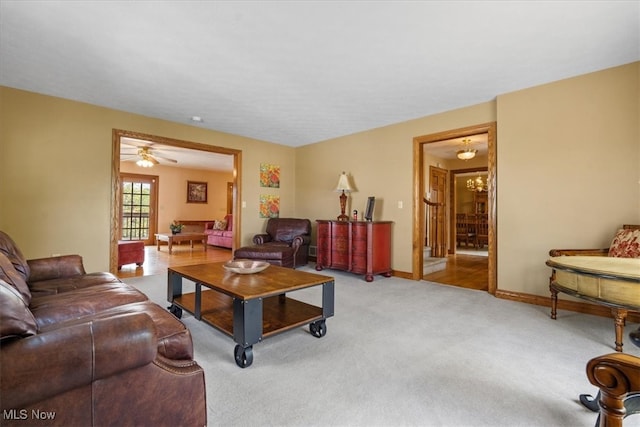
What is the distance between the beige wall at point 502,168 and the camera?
9.50ft

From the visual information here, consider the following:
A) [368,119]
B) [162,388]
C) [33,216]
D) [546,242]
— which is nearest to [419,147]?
[368,119]

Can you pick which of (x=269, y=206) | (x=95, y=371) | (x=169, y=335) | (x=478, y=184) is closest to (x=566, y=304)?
(x=169, y=335)

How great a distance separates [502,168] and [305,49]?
2726 mm

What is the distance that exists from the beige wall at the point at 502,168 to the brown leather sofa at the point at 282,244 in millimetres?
1594

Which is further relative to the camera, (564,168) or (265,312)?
(564,168)

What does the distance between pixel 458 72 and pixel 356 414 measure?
3.19m

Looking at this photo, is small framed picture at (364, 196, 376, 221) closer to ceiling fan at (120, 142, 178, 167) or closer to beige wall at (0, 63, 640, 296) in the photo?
beige wall at (0, 63, 640, 296)

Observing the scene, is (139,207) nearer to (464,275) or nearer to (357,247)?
(357,247)

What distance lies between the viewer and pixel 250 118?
454 centimetres

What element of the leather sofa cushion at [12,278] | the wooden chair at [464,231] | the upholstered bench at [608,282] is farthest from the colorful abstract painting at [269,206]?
the wooden chair at [464,231]

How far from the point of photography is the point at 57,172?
378cm

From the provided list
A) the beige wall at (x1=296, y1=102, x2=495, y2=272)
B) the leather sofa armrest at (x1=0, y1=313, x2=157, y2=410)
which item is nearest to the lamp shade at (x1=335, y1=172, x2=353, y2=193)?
the beige wall at (x1=296, y1=102, x2=495, y2=272)

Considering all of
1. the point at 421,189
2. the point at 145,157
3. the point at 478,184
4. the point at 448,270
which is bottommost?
the point at 448,270

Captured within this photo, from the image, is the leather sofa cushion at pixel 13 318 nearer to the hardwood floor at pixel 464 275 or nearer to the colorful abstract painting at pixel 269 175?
the hardwood floor at pixel 464 275
